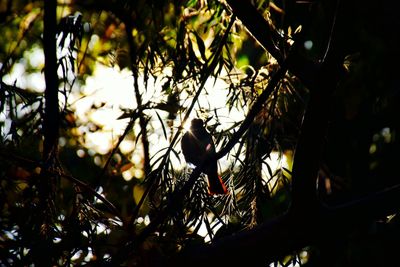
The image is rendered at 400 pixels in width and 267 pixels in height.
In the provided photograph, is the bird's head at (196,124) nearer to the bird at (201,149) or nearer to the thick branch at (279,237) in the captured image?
the bird at (201,149)

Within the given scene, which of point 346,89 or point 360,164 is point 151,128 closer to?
point 346,89

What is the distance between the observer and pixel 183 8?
3.38 meters

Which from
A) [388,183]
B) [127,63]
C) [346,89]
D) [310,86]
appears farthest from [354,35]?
[310,86]

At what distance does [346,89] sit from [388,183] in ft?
2.86

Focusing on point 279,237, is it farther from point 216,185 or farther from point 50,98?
point 50,98

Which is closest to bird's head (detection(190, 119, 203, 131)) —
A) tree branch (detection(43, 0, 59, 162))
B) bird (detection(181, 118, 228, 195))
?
bird (detection(181, 118, 228, 195))

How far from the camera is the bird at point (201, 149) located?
3152mm

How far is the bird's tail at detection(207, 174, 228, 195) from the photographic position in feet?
10.2

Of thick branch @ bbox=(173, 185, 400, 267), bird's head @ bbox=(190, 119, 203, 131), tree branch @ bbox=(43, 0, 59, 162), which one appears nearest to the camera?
thick branch @ bbox=(173, 185, 400, 267)

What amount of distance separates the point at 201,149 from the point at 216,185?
18.2 inches

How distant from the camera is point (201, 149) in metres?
3.61

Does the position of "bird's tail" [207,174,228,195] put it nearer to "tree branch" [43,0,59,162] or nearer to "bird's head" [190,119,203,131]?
"bird's head" [190,119,203,131]

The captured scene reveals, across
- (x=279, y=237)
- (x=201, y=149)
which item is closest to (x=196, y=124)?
(x=201, y=149)

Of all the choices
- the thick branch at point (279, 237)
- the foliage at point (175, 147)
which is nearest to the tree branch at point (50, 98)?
the foliage at point (175, 147)
